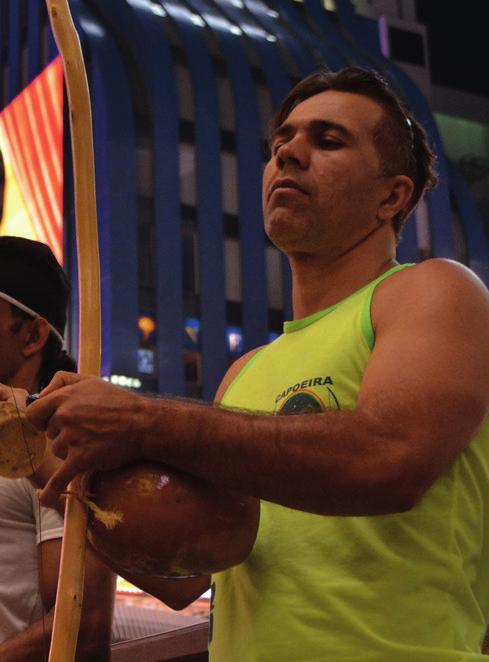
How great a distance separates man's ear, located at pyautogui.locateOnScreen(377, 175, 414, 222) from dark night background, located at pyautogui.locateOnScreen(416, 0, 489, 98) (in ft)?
88.8

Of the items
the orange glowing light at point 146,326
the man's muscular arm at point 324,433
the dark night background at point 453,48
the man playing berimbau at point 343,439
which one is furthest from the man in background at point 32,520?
the dark night background at point 453,48

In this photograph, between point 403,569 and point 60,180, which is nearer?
point 403,569

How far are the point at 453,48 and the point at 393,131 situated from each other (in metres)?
27.5

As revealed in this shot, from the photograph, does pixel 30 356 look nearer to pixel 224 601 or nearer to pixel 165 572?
pixel 224 601

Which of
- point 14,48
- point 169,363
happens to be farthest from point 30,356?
point 14,48

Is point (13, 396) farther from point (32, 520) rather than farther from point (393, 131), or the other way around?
point (393, 131)

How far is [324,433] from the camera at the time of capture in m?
1.53

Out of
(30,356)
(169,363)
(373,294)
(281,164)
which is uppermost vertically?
(281,164)

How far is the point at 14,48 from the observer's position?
71.4ft

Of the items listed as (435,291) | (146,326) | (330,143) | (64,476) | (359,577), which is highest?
(330,143)

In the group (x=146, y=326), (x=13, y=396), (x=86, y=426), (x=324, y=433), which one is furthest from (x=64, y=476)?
(x=146, y=326)

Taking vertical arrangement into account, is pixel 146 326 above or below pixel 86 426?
below

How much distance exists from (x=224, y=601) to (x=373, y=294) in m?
0.61

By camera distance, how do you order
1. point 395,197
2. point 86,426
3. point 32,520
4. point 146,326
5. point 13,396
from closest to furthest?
point 86,426
point 13,396
point 395,197
point 32,520
point 146,326
